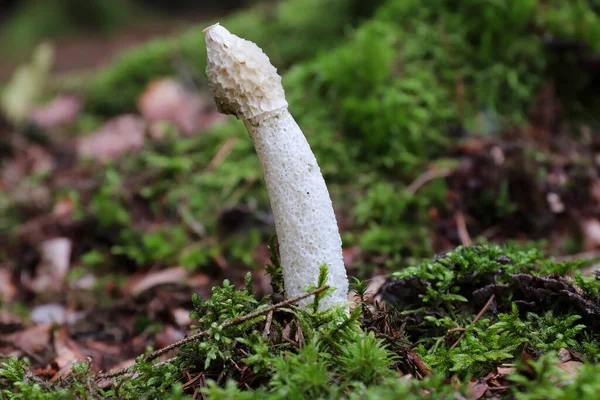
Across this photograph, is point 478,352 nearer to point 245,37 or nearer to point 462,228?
point 462,228

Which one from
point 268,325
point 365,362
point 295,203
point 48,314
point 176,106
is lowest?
point 48,314

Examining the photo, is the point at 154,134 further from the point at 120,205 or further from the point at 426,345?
the point at 426,345

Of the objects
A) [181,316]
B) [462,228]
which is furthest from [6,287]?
[462,228]

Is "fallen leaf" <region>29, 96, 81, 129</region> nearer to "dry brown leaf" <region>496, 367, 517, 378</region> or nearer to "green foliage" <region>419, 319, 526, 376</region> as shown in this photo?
"green foliage" <region>419, 319, 526, 376</region>

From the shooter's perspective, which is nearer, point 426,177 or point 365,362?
point 365,362

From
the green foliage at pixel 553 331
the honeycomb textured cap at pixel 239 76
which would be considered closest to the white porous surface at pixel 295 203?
the honeycomb textured cap at pixel 239 76

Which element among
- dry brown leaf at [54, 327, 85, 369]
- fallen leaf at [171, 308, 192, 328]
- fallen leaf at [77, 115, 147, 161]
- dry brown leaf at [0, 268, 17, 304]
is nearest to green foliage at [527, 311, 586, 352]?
fallen leaf at [171, 308, 192, 328]

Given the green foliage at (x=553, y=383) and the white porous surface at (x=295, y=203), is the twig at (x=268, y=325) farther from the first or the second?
the green foliage at (x=553, y=383)

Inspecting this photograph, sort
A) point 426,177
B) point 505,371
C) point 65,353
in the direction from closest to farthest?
point 505,371 < point 65,353 < point 426,177

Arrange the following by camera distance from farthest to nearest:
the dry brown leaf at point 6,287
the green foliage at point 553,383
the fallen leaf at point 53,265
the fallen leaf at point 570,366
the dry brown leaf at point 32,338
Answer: the fallen leaf at point 53,265 < the dry brown leaf at point 6,287 < the dry brown leaf at point 32,338 < the fallen leaf at point 570,366 < the green foliage at point 553,383
